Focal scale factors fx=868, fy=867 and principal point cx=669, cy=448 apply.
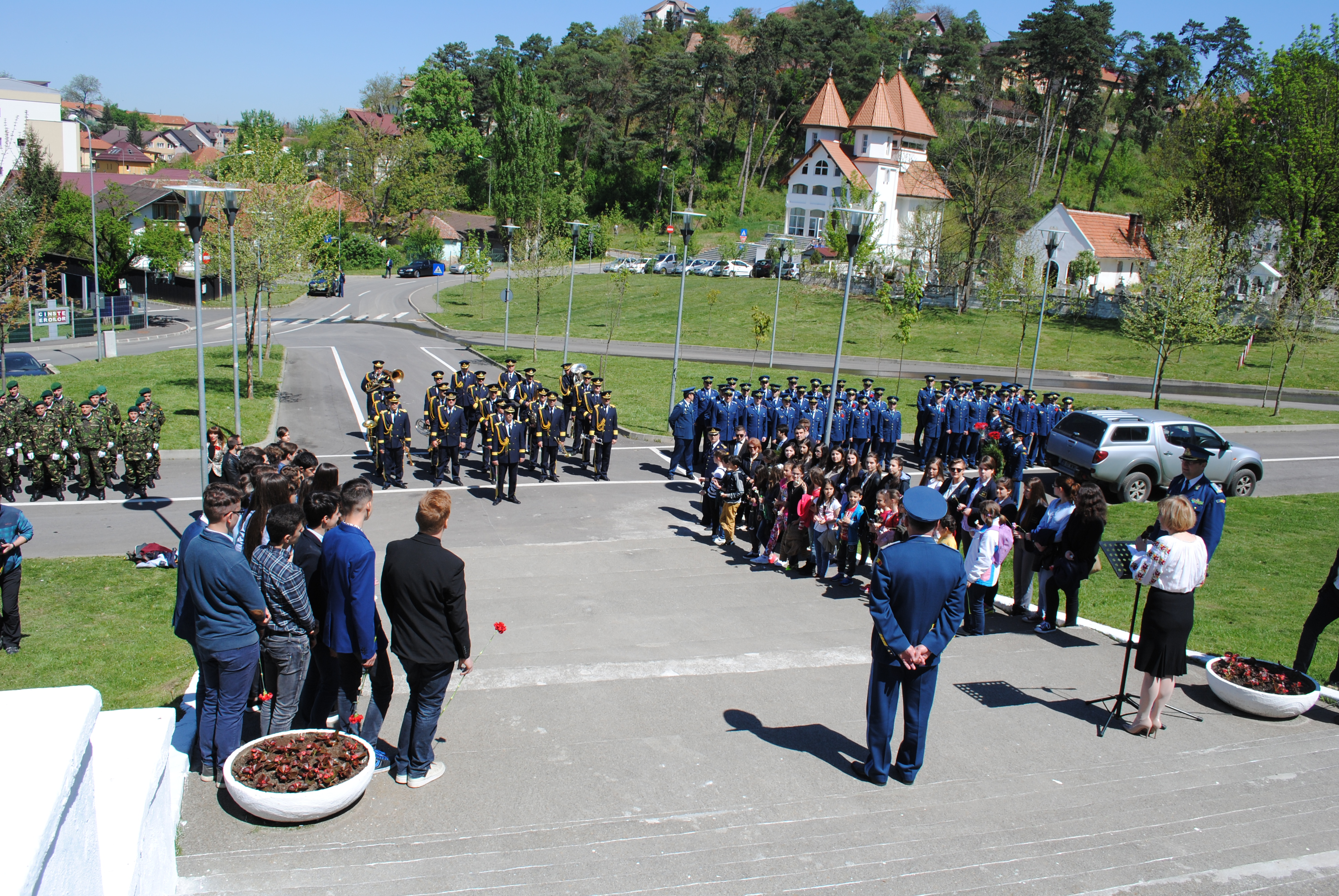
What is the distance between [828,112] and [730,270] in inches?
907

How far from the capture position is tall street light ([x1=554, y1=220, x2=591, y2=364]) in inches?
1204

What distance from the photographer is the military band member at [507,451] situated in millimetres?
16016

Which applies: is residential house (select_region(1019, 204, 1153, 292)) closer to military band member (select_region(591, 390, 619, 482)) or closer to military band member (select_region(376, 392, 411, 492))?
military band member (select_region(591, 390, 619, 482))

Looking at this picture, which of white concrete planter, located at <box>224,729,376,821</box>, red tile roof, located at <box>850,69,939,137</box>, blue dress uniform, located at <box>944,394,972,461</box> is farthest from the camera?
red tile roof, located at <box>850,69,939,137</box>

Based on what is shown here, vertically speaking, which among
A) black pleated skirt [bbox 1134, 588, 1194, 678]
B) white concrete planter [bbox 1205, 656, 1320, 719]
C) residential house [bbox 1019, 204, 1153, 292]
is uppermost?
residential house [bbox 1019, 204, 1153, 292]

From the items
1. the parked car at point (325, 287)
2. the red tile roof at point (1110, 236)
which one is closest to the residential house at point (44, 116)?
the parked car at point (325, 287)

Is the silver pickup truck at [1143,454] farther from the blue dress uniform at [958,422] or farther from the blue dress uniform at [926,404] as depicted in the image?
the blue dress uniform at [926,404]

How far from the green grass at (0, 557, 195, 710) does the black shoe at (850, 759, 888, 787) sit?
5.41 metres

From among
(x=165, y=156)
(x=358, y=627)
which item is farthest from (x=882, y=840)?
(x=165, y=156)

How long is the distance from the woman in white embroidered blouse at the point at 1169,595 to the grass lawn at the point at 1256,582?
1297 millimetres

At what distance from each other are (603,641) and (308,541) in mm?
3472

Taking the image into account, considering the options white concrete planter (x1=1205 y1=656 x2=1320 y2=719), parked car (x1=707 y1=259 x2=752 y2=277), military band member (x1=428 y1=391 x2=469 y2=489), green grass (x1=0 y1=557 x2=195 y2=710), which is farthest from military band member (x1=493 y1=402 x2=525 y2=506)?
parked car (x1=707 y1=259 x2=752 y2=277)

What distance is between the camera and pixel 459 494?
1689 cm

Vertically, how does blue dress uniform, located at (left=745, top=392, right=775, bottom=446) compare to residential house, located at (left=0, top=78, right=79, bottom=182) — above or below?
below
